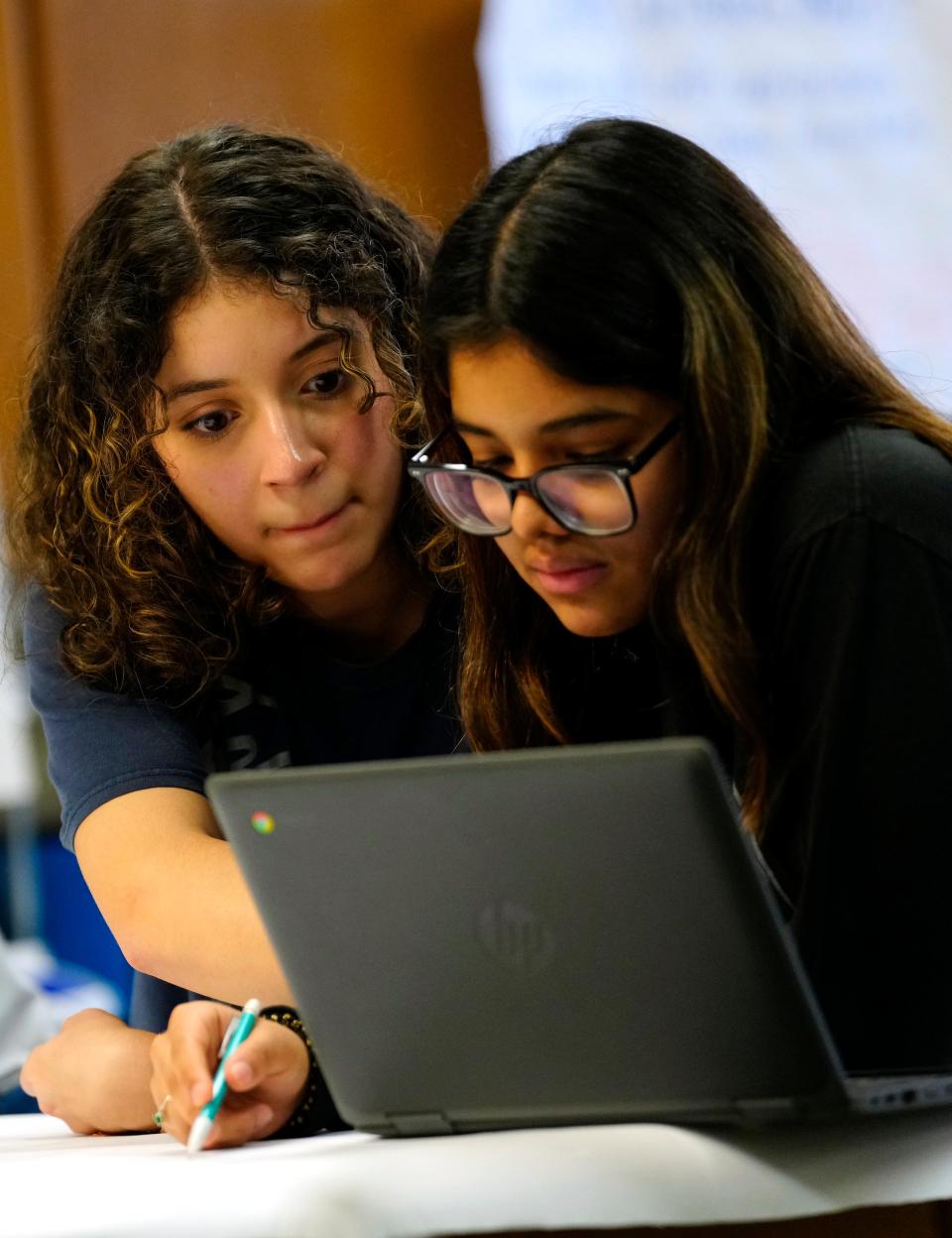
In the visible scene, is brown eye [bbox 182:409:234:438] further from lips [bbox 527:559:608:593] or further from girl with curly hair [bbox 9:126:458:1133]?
lips [bbox 527:559:608:593]

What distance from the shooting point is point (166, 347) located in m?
1.46

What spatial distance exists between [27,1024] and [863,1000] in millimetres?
1594

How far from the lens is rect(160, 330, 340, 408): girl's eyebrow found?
1.41 metres

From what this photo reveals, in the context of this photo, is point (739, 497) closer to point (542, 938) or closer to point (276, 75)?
point (542, 938)

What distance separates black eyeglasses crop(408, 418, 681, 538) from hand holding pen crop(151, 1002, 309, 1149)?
36 centimetres

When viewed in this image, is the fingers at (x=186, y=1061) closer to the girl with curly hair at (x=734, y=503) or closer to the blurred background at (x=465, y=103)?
the girl with curly hair at (x=734, y=503)

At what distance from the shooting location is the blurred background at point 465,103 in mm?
2553

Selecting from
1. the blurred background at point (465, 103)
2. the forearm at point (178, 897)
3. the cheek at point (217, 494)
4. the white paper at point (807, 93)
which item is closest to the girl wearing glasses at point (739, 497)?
the cheek at point (217, 494)

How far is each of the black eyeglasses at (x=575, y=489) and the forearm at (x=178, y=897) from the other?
385mm

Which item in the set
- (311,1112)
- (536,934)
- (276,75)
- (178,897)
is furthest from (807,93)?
(536,934)

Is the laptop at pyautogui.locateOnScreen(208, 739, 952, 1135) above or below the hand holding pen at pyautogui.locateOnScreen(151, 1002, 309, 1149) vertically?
above

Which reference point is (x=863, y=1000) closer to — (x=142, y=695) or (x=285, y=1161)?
(x=285, y=1161)

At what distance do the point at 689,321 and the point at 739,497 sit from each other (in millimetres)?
115

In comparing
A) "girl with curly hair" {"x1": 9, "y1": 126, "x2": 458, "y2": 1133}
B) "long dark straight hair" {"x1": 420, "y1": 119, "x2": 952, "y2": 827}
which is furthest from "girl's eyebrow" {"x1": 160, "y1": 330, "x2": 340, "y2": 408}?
A: "long dark straight hair" {"x1": 420, "y1": 119, "x2": 952, "y2": 827}
